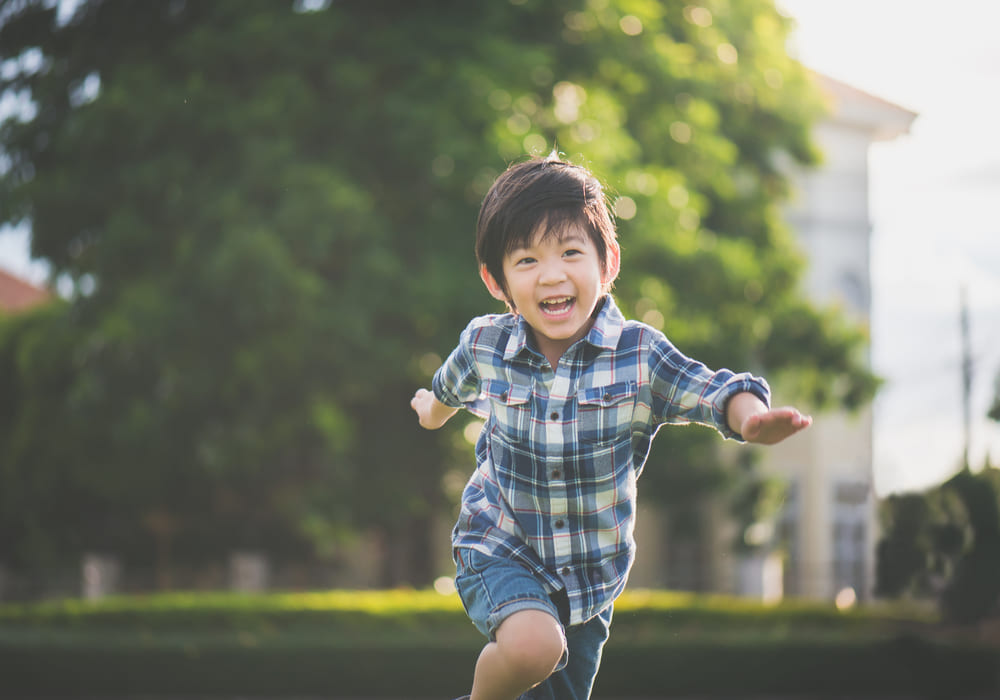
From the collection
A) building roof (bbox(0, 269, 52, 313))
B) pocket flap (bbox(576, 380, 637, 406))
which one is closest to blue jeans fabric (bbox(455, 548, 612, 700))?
pocket flap (bbox(576, 380, 637, 406))

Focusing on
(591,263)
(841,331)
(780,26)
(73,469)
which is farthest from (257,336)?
(591,263)

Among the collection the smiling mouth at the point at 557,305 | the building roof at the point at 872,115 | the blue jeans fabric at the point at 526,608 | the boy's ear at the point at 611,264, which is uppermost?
the building roof at the point at 872,115

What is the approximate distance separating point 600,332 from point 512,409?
0.27 meters

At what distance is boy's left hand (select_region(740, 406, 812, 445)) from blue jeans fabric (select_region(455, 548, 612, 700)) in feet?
1.99

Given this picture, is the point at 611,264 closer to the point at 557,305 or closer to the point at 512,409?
the point at 557,305

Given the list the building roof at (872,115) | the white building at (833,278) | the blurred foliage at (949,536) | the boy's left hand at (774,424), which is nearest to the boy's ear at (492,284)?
the boy's left hand at (774,424)

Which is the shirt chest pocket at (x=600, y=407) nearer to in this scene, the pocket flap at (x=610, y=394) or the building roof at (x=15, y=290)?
the pocket flap at (x=610, y=394)

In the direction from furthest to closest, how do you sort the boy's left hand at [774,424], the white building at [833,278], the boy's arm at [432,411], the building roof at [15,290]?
the building roof at [15,290], the white building at [833,278], the boy's arm at [432,411], the boy's left hand at [774,424]

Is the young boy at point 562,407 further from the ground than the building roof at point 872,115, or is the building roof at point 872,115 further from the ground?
the building roof at point 872,115

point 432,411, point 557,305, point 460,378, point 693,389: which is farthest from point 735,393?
point 432,411

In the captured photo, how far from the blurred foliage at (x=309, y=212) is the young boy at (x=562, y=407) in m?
9.88

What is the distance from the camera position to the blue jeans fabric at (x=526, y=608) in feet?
8.35

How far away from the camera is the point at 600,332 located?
8.76ft

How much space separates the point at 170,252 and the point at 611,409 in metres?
12.3
